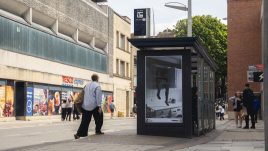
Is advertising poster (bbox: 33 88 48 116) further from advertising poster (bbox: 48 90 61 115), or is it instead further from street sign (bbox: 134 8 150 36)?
street sign (bbox: 134 8 150 36)

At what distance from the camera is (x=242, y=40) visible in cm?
4769

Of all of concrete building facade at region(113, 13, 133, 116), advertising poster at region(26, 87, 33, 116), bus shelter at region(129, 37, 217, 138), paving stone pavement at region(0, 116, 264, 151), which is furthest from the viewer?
concrete building facade at region(113, 13, 133, 116)

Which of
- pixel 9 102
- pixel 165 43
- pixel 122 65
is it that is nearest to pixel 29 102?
pixel 9 102

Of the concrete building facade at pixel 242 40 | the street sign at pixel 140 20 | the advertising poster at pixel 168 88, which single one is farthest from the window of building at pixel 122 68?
the advertising poster at pixel 168 88

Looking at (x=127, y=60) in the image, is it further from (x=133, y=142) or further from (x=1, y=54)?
(x=133, y=142)

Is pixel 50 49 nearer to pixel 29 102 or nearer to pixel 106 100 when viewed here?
pixel 29 102

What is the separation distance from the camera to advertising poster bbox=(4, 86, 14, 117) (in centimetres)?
3669

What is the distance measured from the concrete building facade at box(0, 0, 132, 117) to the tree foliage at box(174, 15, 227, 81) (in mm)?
13474

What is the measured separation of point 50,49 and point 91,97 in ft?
105

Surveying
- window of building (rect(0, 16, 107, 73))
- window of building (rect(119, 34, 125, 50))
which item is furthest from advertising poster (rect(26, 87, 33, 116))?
window of building (rect(119, 34, 125, 50))

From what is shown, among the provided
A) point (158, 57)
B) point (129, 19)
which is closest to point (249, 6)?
point (129, 19)

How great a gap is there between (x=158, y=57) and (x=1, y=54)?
2277cm

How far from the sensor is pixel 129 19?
246ft

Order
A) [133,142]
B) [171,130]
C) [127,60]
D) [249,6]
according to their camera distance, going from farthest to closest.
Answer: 1. [127,60]
2. [249,6]
3. [171,130]
4. [133,142]
